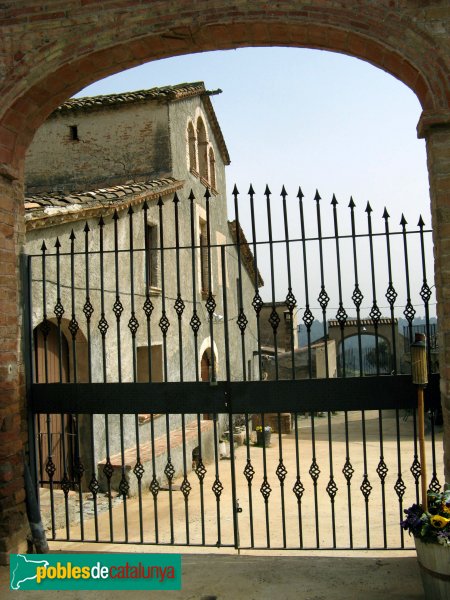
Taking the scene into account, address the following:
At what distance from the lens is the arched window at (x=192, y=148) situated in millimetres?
14930

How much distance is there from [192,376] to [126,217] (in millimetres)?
4840

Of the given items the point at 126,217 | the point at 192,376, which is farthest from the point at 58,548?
the point at 192,376

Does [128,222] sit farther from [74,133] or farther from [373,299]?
[373,299]

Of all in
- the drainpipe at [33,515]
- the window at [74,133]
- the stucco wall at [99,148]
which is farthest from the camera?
the window at [74,133]

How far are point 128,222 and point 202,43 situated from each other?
6044mm

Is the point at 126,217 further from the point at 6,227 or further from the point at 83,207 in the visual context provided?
the point at 6,227

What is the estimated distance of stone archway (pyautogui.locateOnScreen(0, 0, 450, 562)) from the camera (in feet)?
13.9

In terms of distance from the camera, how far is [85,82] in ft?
16.6

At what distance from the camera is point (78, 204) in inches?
332

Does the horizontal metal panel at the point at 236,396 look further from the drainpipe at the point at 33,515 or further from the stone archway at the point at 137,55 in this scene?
the drainpipe at the point at 33,515

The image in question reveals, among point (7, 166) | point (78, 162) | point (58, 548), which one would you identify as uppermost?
point (78, 162)

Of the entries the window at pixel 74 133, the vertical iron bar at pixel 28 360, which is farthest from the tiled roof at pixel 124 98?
the vertical iron bar at pixel 28 360

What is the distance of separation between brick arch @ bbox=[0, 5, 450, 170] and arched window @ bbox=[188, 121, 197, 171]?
10007 mm

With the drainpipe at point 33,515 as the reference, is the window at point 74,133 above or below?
above
